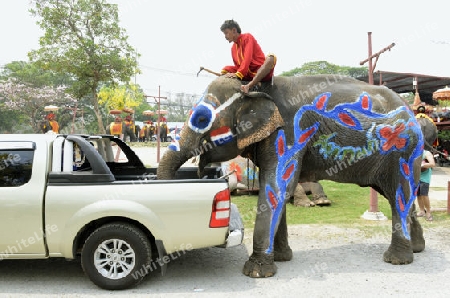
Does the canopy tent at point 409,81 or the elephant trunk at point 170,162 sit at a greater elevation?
the canopy tent at point 409,81

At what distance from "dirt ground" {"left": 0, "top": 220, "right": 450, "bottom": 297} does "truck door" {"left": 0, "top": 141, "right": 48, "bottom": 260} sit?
1.45 ft

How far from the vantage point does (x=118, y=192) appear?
4.38m

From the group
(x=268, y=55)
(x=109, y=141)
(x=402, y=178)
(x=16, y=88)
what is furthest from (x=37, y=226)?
(x=16, y=88)

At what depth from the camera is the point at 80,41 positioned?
16.1 m

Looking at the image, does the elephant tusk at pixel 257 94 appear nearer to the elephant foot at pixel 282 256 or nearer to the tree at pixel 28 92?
the elephant foot at pixel 282 256

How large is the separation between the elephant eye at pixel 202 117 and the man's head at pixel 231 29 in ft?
3.16

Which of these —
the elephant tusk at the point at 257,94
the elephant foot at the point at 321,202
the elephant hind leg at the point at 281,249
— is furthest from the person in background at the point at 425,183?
the elephant tusk at the point at 257,94

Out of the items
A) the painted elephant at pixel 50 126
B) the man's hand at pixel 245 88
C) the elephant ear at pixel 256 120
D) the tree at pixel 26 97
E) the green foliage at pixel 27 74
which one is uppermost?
the green foliage at pixel 27 74

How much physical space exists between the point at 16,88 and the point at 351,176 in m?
44.2

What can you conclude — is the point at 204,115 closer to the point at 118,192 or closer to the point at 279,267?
the point at 118,192

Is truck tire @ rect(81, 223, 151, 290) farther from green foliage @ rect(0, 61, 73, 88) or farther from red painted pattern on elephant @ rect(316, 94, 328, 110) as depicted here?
green foliage @ rect(0, 61, 73, 88)

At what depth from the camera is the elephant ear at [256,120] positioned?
5.09 metres

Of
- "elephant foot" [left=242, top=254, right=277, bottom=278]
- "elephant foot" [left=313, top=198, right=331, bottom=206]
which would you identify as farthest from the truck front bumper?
"elephant foot" [left=313, top=198, right=331, bottom=206]

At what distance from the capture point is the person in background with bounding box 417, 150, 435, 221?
25.4 feet
